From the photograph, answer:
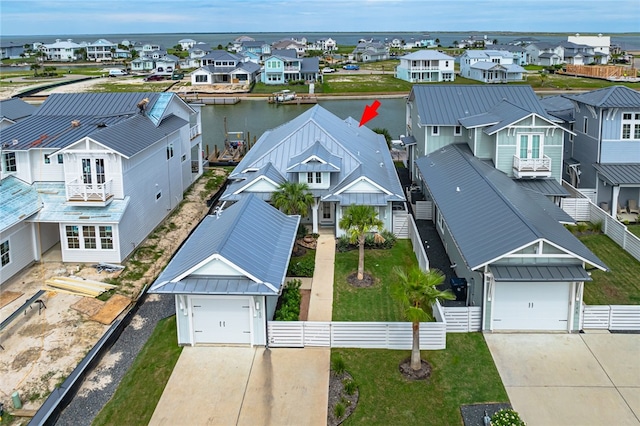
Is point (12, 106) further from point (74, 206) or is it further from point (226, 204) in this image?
point (226, 204)

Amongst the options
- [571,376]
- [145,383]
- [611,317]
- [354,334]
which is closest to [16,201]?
[145,383]

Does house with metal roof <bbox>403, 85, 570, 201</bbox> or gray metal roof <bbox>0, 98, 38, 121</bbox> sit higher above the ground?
gray metal roof <bbox>0, 98, 38, 121</bbox>

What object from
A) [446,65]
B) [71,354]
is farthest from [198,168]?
[446,65]

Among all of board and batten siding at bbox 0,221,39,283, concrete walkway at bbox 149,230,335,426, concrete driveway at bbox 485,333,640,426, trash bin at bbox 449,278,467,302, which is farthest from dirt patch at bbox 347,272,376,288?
board and batten siding at bbox 0,221,39,283

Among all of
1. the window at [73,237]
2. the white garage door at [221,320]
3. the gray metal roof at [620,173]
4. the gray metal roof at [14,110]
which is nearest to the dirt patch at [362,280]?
the white garage door at [221,320]

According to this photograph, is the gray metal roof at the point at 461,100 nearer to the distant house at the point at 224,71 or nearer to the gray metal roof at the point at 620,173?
the gray metal roof at the point at 620,173

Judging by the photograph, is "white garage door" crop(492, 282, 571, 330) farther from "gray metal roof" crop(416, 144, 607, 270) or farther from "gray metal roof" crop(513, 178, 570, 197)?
"gray metal roof" crop(513, 178, 570, 197)
